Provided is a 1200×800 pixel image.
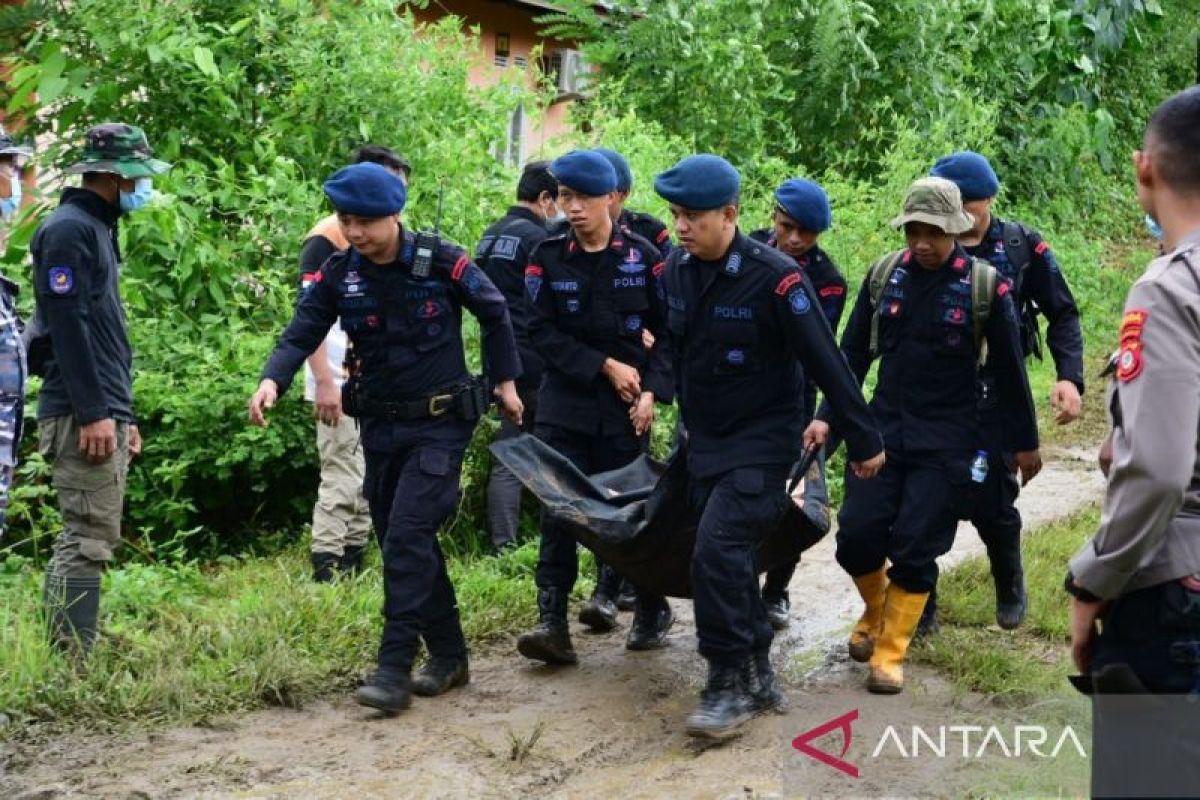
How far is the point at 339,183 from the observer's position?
5445 mm

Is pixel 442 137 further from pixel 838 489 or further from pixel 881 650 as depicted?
pixel 881 650

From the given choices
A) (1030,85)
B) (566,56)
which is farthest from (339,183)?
(1030,85)

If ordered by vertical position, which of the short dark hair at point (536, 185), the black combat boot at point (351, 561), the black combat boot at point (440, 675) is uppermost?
the short dark hair at point (536, 185)

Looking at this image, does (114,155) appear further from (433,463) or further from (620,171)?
(620,171)

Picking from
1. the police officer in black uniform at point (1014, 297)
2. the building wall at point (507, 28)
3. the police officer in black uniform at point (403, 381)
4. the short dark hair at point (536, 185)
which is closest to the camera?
the police officer in black uniform at point (403, 381)

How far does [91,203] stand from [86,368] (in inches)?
25.9

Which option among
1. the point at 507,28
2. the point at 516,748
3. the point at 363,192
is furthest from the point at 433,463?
the point at 507,28

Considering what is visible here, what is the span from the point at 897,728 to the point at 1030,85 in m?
13.5

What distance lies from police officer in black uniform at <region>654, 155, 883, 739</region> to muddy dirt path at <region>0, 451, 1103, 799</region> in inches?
10.9

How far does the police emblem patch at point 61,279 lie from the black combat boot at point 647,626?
2.69 m

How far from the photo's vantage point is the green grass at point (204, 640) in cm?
532

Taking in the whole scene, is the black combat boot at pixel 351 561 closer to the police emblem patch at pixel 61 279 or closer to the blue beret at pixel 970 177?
the police emblem patch at pixel 61 279

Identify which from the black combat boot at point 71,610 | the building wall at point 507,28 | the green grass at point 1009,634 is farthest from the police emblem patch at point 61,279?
the building wall at point 507,28

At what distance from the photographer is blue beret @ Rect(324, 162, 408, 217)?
544 cm
